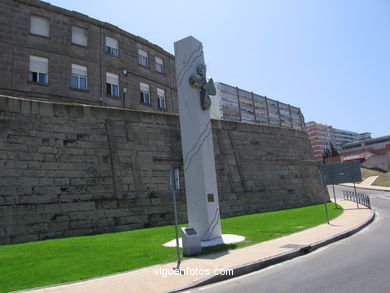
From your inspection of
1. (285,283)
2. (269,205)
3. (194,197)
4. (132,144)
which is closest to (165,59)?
(132,144)

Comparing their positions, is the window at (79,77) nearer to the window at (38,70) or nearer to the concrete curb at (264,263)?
the window at (38,70)

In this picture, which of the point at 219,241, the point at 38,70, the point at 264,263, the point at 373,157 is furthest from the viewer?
the point at 373,157

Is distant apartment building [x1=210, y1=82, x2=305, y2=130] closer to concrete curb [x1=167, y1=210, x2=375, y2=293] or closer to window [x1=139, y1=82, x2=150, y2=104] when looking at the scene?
window [x1=139, y1=82, x2=150, y2=104]

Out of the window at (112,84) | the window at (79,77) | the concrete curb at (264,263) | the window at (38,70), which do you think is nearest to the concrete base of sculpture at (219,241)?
the concrete curb at (264,263)

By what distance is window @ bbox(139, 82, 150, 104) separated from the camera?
24.2 metres

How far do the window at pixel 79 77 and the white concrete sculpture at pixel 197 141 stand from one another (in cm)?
1137

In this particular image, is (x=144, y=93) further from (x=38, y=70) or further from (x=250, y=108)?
(x=250, y=108)

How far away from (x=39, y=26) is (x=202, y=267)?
19789 mm

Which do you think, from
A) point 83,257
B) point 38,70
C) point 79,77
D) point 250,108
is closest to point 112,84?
point 79,77

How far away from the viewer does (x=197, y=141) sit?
1075cm

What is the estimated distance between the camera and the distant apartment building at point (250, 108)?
7250 centimetres

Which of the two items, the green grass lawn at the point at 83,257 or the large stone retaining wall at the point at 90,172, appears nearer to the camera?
the green grass lawn at the point at 83,257

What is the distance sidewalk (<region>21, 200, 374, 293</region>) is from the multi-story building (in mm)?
16131

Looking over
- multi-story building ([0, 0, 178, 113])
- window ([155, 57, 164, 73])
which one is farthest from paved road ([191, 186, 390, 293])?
window ([155, 57, 164, 73])
